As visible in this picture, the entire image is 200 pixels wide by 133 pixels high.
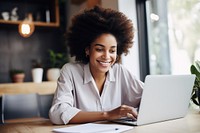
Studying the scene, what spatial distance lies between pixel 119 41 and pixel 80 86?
37 centimetres

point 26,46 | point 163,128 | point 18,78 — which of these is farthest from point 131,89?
point 26,46

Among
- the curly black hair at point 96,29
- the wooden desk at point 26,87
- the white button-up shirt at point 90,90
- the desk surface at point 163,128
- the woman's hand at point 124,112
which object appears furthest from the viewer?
the wooden desk at point 26,87

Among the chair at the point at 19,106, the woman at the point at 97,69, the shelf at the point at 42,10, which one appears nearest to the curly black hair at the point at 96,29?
the woman at the point at 97,69

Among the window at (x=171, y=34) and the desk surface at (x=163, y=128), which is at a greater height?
the window at (x=171, y=34)

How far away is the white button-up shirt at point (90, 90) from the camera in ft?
4.63

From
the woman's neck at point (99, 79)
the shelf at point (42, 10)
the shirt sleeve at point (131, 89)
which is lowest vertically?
the shirt sleeve at point (131, 89)

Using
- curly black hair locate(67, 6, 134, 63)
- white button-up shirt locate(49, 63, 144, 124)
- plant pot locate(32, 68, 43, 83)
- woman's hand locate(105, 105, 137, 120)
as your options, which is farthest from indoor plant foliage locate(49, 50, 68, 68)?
woman's hand locate(105, 105, 137, 120)

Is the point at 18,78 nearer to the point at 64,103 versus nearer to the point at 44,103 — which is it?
the point at 44,103

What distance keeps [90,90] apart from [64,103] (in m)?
0.24

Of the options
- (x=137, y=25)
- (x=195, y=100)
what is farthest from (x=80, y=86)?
(x=137, y=25)

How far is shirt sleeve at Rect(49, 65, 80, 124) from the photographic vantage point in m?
1.27

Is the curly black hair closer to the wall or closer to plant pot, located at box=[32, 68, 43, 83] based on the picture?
plant pot, located at box=[32, 68, 43, 83]

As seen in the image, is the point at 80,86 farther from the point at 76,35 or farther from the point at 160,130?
the point at 160,130

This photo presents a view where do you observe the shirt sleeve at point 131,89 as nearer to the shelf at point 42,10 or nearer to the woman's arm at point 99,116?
the woman's arm at point 99,116
